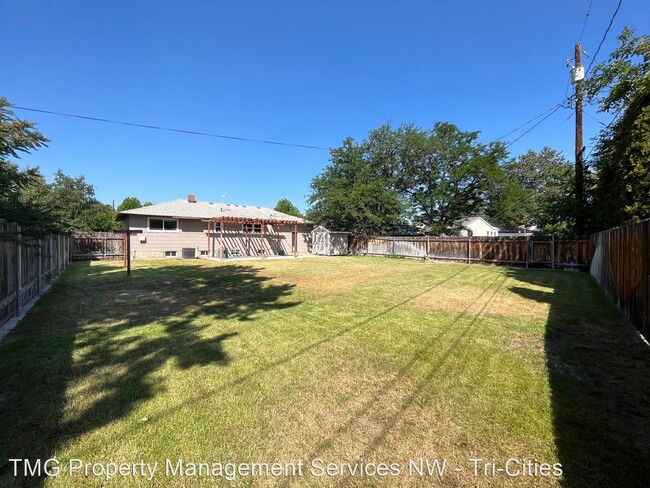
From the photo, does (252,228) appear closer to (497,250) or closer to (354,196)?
(354,196)

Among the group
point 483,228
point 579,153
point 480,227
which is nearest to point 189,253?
point 579,153

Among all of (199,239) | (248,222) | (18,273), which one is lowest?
(18,273)

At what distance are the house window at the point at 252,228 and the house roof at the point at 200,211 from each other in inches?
25.3

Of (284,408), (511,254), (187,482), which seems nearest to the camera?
(187,482)

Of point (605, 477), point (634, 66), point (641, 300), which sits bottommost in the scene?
point (605, 477)

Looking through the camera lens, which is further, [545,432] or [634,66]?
[634,66]

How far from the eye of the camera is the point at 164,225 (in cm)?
1989

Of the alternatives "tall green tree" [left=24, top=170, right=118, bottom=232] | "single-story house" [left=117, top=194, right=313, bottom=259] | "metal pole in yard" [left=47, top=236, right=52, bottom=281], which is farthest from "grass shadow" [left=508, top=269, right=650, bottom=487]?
"tall green tree" [left=24, top=170, right=118, bottom=232]

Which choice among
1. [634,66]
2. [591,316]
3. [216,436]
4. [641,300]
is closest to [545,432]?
[216,436]

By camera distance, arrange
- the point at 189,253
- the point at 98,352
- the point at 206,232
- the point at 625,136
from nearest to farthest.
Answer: the point at 98,352 → the point at 625,136 → the point at 189,253 → the point at 206,232

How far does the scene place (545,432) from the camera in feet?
7.99

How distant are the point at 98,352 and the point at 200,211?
63.1ft

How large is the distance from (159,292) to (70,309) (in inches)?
81.2

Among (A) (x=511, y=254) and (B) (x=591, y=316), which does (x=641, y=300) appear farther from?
(A) (x=511, y=254)
